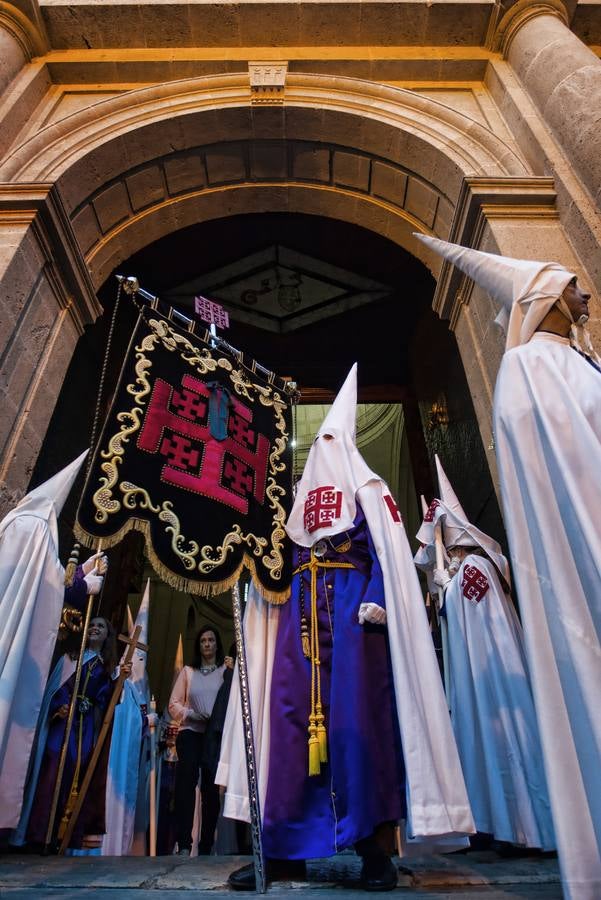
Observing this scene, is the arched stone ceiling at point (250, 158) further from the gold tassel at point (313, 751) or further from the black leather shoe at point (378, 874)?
the black leather shoe at point (378, 874)

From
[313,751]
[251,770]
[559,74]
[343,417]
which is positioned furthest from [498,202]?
[251,770]

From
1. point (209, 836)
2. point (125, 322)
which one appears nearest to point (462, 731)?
point (209, 836)

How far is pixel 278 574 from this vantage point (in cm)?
263

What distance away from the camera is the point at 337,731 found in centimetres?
208

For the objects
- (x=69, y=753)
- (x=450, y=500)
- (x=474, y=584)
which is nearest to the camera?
(x=474, y=584)

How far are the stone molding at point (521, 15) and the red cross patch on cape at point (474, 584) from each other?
15.1 feet

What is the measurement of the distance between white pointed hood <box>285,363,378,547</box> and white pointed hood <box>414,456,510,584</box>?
130 centimetres

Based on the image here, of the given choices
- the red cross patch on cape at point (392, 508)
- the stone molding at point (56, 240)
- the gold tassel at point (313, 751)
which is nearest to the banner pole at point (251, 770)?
the gold tassel at point (313, 751)

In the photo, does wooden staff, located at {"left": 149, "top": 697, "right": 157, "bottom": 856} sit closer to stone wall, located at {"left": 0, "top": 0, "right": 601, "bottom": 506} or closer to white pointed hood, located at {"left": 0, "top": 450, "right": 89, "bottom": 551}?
white pointed hood, located at {"left": 0, "top": 450, "right": 89, "bottom": 551}

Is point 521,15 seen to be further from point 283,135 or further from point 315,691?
point 315,691

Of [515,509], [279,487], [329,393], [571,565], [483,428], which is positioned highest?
[329,393]

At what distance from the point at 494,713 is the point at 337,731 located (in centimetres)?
136

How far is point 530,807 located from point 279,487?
6.64 feet

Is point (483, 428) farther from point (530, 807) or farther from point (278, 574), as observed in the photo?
point (530, 807)
